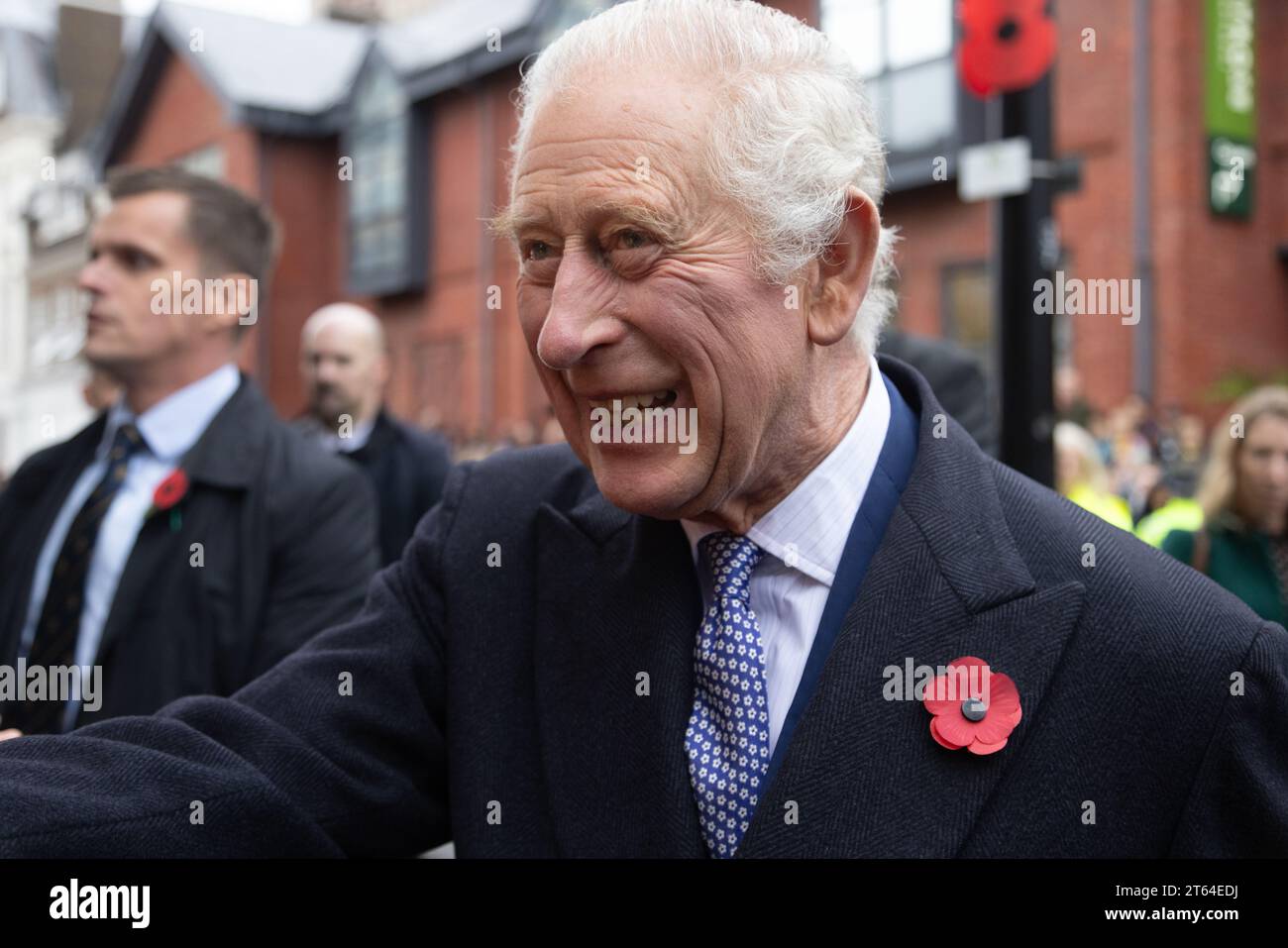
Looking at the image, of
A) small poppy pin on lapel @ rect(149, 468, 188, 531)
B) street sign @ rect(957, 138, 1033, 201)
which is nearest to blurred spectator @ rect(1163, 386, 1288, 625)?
street sign @ rect(957, 138, 1033, 201)

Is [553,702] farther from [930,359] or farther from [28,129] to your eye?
[28,129]

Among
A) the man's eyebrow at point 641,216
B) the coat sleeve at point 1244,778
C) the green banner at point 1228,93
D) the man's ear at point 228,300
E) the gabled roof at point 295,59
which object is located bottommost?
the coat sleeve at point 1244,778

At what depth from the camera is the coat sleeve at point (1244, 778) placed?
62.1 inches

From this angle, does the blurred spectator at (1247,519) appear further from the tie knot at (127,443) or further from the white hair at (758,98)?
the tie knot at (127,443)

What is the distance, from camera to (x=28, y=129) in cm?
2634

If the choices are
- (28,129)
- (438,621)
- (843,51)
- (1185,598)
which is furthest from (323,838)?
(28,129)

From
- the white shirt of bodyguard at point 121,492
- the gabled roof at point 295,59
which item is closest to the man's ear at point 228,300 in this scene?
the white shirt of bodyguard at point 121,492

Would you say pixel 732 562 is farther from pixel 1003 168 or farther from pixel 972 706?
pixel 1003 168

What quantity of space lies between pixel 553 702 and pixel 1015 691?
0.62 m

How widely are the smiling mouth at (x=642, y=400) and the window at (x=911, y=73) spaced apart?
14.0 m

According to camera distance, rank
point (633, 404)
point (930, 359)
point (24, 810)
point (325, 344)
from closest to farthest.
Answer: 1. point (24, 810)
2. point (633, 404)
3. point (930, 359)
4. point (325, 344)

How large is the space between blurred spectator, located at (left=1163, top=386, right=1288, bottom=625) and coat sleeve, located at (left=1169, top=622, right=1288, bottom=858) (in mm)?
3263

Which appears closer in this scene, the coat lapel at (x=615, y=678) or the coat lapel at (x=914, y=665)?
the coat lapel at (x=914, y=665)

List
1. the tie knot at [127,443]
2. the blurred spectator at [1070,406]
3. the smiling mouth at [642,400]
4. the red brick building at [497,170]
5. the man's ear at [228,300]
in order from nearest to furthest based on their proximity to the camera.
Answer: the smiling mouth at [642,400] → the tie knot at [127,443] → the man's ear at [228,300] → the blurred spectator at [1070,406] → the red brick building at [497,170]
